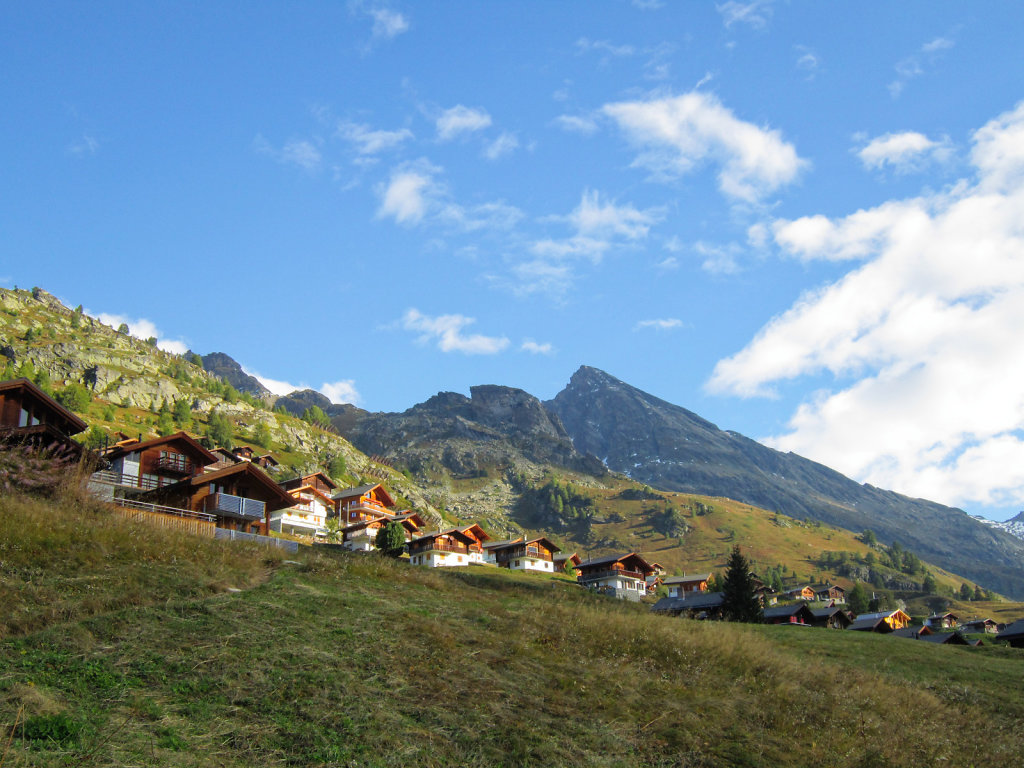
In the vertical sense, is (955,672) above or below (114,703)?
below

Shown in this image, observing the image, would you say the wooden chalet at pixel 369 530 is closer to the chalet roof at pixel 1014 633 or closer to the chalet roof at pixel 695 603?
the chalet roof at pixel 695 603

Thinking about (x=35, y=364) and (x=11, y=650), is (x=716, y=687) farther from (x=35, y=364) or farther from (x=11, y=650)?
(x=35, y=364)

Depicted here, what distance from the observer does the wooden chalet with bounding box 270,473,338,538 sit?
91.6 meters

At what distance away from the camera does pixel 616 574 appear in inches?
4262

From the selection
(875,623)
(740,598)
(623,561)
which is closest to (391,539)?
(740,598)

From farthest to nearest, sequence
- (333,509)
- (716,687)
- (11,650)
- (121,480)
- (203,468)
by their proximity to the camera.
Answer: (333,509)
(203,468)
(121,480)
(716,687)
(11,650)

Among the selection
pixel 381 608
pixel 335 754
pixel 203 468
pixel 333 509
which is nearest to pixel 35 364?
pixel 333 509

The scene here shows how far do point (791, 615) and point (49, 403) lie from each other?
3113 inches

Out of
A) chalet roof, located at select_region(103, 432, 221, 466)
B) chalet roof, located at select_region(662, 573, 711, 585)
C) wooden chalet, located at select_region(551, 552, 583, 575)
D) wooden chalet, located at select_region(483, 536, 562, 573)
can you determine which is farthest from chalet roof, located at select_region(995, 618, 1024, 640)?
chalet roof, located at select_region(103, 432, 221, 466)

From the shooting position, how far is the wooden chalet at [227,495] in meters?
53.8

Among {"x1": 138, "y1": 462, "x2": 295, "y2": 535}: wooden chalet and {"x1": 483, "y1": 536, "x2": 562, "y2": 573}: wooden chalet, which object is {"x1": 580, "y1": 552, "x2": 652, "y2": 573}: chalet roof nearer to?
{"x1": 483, "y1": 536, "x2": 562, "y2": 573}: wooden chalet

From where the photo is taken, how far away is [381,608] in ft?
94.7

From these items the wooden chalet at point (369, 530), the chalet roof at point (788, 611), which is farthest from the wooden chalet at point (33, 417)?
the chalet roof at point (788, 611)

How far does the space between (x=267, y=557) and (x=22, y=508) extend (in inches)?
446
